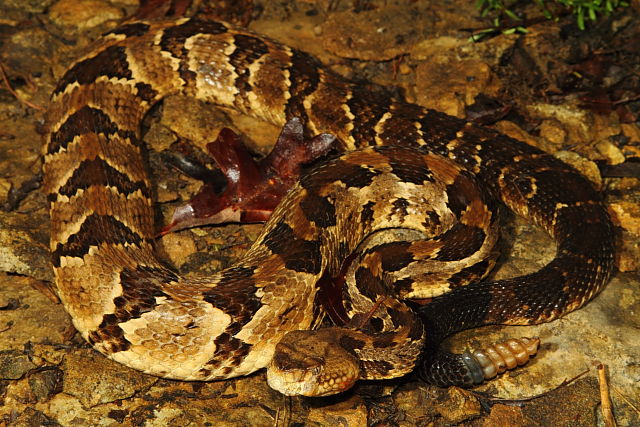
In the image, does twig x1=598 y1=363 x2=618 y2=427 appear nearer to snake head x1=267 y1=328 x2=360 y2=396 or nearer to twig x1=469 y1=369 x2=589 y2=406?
twig x1=469 y1=369 x2=589 y2=406

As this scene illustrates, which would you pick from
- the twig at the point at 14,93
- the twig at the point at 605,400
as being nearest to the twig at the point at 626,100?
the twig at the point at 605,400

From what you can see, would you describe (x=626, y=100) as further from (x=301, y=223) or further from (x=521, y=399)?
(x=301, y=223)

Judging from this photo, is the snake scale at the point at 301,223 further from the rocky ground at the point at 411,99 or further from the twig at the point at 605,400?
the twig at the point at 605,400

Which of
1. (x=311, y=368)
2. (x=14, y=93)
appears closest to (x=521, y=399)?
(x=311, y=368)

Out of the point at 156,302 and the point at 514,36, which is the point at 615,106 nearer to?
the point at 514,36

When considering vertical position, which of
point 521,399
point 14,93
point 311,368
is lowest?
point 521,399

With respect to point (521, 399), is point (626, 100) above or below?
above
